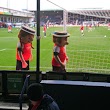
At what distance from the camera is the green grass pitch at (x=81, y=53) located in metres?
8.24

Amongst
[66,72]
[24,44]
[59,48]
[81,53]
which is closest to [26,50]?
[24,44]

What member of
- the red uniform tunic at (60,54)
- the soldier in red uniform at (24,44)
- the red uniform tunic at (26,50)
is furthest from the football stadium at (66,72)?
the red uniform tunic at (60,54)

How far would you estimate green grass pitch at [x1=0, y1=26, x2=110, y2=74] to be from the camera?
824cm

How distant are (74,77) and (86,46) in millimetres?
6038

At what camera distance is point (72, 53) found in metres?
9.52

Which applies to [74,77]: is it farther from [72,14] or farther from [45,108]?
[45,108]

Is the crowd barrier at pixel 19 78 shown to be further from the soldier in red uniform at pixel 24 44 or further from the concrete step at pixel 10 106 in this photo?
the soldier in red uniform at pixel 24 44

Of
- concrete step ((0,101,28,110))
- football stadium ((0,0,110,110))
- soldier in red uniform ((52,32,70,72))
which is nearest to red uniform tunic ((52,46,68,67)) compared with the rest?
soldier in red uniform ((52,32,70,72))

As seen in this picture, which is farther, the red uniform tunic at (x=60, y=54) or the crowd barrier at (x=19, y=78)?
the red uniform tunic at (x=60, y=54)

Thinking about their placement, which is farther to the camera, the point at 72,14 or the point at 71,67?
the point at 71,67

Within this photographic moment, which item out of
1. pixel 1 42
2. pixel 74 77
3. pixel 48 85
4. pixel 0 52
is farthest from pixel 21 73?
pixel 1 42

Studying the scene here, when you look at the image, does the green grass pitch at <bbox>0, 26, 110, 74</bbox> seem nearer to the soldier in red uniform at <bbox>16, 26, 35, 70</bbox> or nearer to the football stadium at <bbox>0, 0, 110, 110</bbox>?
the football stadium at <bbox>0, 0, 110, 110</bbox>

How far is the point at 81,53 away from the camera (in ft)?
34.8

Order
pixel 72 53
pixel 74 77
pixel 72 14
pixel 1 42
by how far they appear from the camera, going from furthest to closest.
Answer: pixel 1 42, pixel 72 53, pixel 72 14, pixel 74 77
